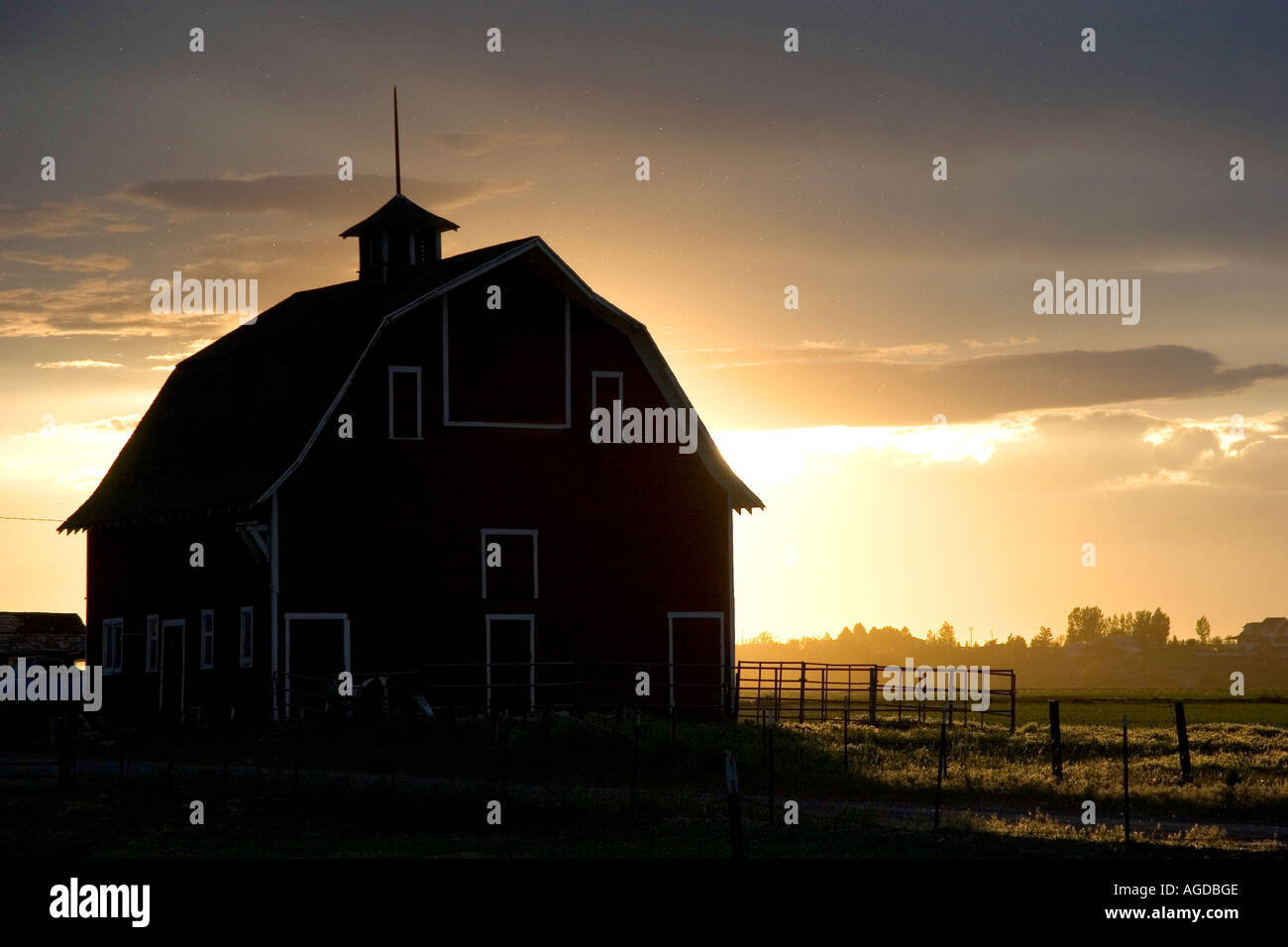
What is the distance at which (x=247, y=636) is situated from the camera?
37.6 metres

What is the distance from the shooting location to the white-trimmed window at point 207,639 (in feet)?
129

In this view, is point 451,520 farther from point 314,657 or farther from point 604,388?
point 604,388

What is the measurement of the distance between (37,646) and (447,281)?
120ft

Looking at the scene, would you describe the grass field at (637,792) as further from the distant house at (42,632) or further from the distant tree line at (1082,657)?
the distant tree line at (1082,657)

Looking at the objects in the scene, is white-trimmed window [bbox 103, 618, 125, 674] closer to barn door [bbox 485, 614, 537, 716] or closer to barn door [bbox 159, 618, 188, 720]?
barn door [bbox 159, 618, 188, 720]

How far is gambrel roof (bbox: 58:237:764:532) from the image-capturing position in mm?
37625

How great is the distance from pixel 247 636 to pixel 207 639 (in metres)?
2.34

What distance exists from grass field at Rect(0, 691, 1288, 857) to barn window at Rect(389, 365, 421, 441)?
6.54 meters

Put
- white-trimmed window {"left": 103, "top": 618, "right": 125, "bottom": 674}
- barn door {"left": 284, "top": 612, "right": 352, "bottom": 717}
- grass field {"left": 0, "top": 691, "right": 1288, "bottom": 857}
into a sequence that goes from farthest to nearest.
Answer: white-trimmed window {"left": 103, "top": 618, "right": 125, "bottom": 674} → barn door {"left": 284, "top": 612, "right": 352, "bottom": 717} → grass field {"left": 0, "top": 691, "right": 1288, "bottom": 857}

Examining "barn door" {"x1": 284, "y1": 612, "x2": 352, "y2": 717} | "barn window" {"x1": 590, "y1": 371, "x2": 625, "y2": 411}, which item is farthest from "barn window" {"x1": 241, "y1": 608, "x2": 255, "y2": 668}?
"barn window" {"x1": 590, "y1": 371, "x2": 625, "y2": 411}
